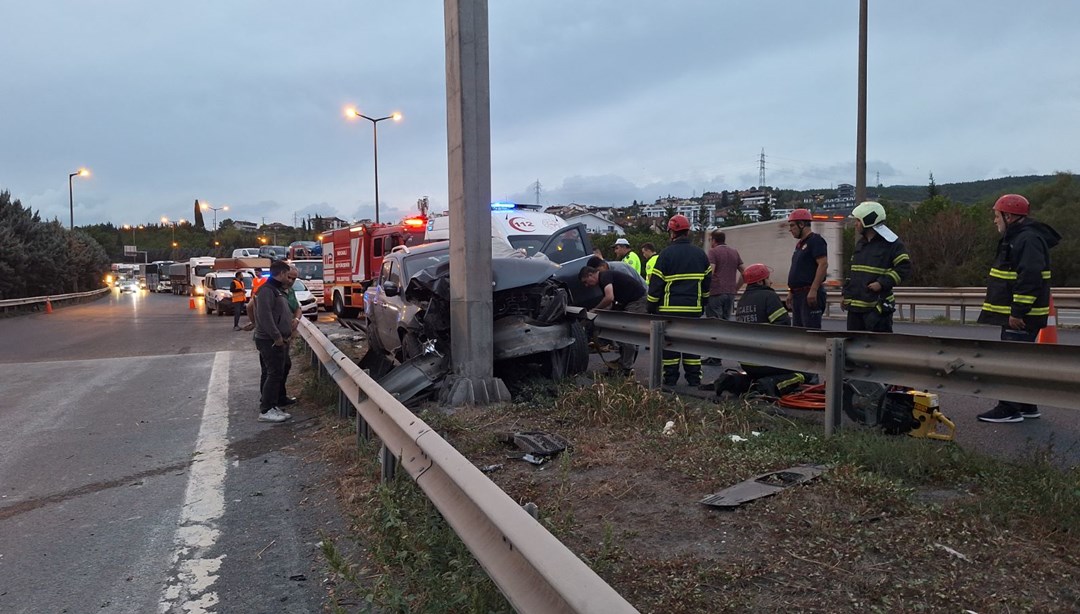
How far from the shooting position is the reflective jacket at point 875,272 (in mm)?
5977

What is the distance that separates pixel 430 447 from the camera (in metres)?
3.68

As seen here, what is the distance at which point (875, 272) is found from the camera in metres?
6.04

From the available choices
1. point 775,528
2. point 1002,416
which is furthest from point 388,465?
point 1002,416

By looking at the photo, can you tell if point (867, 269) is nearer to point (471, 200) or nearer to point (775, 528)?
point (471, 200)

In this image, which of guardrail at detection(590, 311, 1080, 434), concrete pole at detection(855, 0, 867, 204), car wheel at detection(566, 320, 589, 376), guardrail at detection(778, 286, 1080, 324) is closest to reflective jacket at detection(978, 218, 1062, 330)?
guardrail at detection(590, 311, 1080, 434)

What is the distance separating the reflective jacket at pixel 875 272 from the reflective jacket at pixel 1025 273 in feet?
2.37

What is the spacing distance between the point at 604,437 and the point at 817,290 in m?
3.34

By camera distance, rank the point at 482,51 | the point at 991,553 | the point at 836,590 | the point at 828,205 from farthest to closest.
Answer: the point at 828,205 < the point at 482,51 < the point at 991,553 < the point at 836,590

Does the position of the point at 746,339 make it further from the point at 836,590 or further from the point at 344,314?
the point at 344,314

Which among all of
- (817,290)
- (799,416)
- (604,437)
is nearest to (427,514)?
(604,437)

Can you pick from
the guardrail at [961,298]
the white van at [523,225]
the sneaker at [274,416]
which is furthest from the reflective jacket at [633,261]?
the guardrail at [961,298]

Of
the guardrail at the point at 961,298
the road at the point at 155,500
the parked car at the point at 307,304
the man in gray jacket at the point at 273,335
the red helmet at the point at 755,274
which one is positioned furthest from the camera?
the parked car at the point at 307,304

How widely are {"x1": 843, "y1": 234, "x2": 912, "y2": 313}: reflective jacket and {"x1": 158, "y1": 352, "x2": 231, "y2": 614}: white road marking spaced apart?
4872mm

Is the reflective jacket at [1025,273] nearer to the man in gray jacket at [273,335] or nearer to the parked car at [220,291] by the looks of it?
the man in gray jacket at [273,335]
